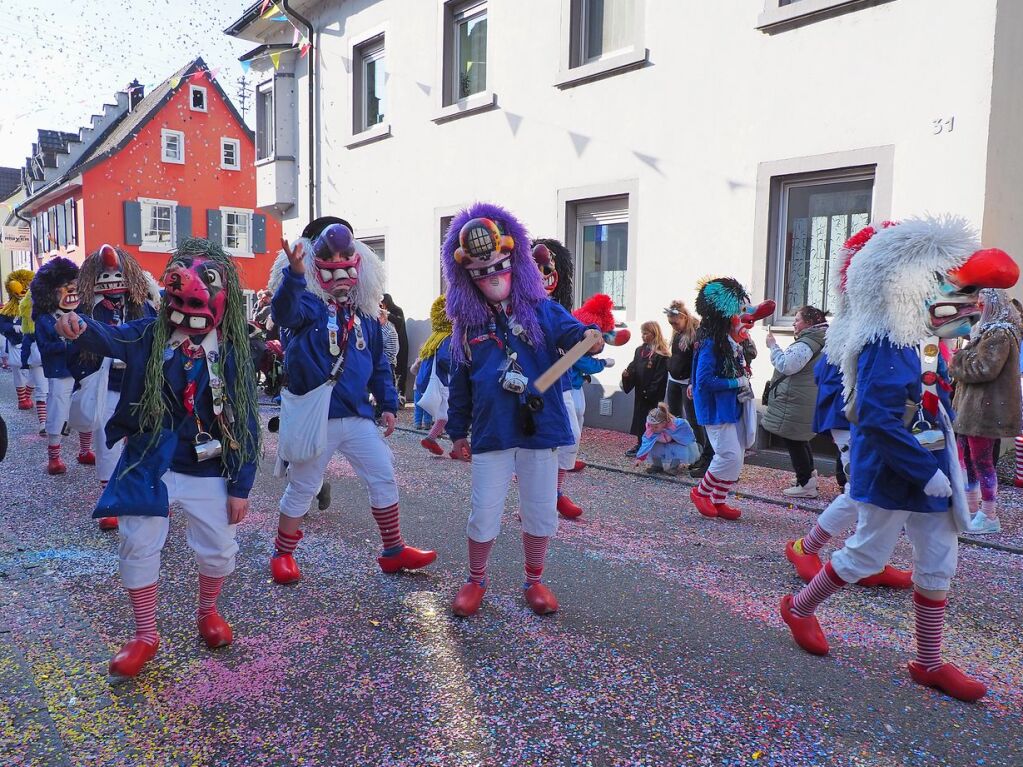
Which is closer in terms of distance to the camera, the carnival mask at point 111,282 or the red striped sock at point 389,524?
the red striped sock at point 389,524

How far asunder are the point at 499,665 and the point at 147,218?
31184 mm

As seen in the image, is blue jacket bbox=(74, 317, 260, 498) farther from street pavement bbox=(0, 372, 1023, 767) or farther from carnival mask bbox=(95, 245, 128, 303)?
carnival mask bbox=(95, 245, 128, 303)

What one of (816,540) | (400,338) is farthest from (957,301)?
(400,338)

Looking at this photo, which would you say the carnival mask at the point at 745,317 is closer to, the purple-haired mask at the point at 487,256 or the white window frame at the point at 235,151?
the purple-haired mask at the point at 487,256

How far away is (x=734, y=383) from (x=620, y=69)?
5.60m

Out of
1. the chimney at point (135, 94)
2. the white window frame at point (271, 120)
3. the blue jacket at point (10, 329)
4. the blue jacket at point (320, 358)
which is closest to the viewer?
the blue jacket at point (320, 358)

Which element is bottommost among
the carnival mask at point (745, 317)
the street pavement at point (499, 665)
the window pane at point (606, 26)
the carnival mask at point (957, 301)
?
the street pavement at point (499, 665)

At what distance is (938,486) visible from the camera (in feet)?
9.85

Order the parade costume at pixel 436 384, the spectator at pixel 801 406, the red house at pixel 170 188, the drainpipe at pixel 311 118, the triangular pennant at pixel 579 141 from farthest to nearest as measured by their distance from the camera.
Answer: the red house at pixel 170 188
the drainpipe at pixel 311 118
the triangular pennant at pixel 579 141
the parade costume at pixel 436 384
the spectator at pixel 801 406

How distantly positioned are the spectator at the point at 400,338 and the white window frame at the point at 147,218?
19.9m

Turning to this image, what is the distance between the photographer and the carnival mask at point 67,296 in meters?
6.70

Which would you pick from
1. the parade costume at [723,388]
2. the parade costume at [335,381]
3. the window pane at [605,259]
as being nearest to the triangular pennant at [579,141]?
the window pane at [605,259]

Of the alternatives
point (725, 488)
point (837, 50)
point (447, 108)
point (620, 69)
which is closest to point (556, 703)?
point (725, 488)

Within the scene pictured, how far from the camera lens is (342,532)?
5.51m
